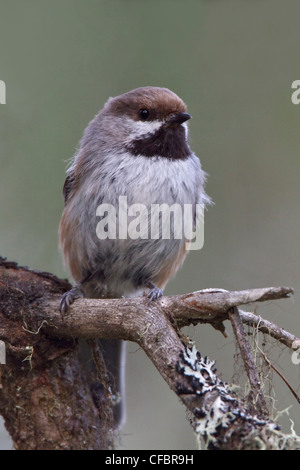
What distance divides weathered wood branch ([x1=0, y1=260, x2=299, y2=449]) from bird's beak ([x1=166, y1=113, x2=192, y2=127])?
133 cm

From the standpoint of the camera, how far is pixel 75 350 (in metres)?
3.04

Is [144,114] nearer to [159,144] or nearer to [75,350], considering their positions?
[159,144]

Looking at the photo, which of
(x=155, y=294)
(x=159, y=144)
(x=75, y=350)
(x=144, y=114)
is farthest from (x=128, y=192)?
(x=75, y=350)

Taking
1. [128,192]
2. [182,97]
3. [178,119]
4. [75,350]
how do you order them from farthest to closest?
[182,97], [178,119], [128,192], [75,350]

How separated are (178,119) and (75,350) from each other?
5.45 ft

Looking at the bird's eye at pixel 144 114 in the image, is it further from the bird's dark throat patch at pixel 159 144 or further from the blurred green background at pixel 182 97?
the blurred green background at pixel 182 97

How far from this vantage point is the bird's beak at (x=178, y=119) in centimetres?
370

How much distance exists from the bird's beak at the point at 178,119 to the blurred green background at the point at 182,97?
4.00ft

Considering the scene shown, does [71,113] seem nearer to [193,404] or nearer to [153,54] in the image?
[153,54]

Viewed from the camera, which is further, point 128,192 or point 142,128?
point 142,128

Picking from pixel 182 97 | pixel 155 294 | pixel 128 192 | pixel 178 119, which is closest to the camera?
pixel 155 294

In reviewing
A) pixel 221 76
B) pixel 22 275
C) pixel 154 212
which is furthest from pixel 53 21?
pixel 22 275

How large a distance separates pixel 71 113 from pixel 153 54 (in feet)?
3.05

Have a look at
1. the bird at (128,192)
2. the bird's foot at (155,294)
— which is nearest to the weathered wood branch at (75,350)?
the bird's foot at (155,294)
